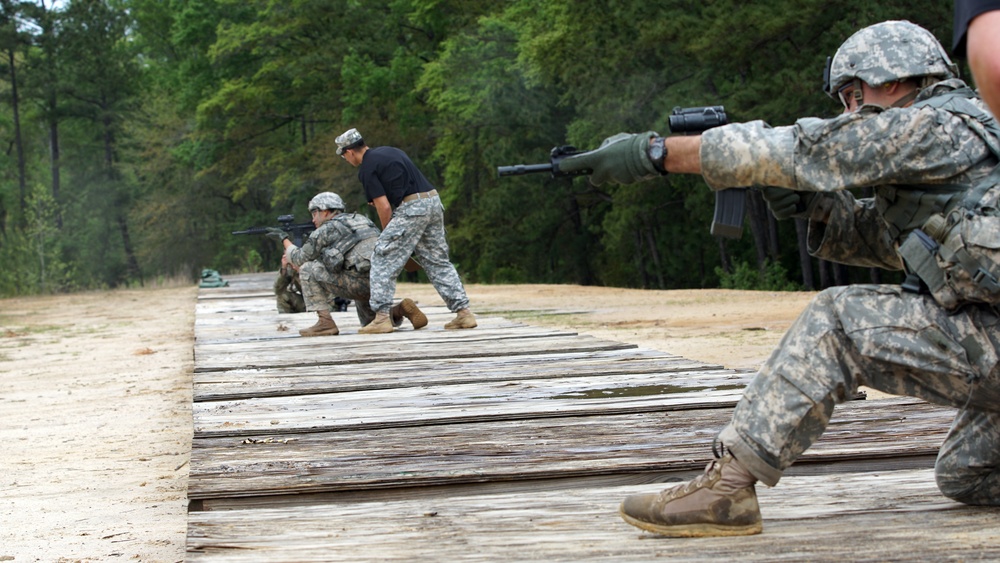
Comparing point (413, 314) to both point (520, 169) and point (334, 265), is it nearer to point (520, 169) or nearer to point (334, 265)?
point (334, 265)

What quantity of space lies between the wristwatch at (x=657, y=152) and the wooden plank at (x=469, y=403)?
1827 millimetres

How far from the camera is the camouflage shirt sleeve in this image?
8.52 ft

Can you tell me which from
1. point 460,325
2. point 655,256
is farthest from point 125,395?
point 655,256

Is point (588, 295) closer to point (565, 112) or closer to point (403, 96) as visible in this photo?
point (565, 112)

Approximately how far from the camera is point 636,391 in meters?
5.05

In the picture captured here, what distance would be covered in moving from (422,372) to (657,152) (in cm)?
338

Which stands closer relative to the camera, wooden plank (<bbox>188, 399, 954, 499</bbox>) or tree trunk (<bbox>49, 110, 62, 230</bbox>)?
wooden plank (<bbox>188, 399, 954, 499</bbox>)

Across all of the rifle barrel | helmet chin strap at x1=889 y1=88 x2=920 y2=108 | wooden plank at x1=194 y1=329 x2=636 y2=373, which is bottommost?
wooden plank at x1=194 y1=329 x2=636 y2=373

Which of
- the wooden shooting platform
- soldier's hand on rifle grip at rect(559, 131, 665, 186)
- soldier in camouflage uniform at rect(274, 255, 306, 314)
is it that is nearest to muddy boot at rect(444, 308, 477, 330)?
the wooden shooting platform

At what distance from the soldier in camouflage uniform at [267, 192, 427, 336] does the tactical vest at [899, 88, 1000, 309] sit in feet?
21.6

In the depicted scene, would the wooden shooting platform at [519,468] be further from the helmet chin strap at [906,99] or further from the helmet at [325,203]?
the helmet at [325,203]

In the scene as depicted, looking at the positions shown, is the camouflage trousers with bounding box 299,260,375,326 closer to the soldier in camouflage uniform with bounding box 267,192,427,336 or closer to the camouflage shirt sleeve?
the soldier in camouflage uniform with bounding box 267,192,427,336

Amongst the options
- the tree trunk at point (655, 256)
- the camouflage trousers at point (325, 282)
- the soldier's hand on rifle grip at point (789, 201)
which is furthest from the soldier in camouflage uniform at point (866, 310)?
the tree trunk at point (655, 256)

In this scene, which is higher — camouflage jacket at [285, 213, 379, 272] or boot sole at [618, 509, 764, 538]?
camouflage jacket at [285, 213, 379, 272]
